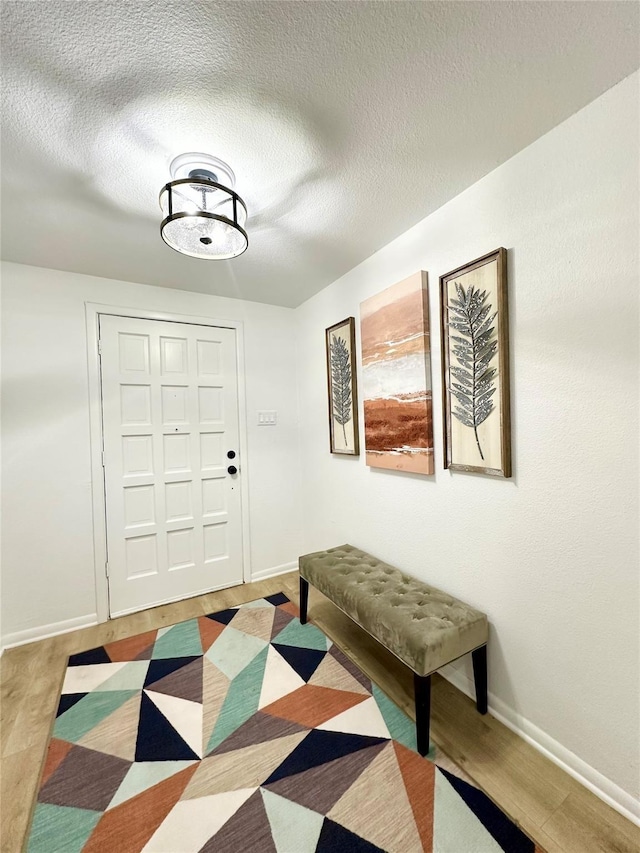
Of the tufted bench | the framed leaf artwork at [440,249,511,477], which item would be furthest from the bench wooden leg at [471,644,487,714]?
the framed leaf artwork at [440,249,511,477]

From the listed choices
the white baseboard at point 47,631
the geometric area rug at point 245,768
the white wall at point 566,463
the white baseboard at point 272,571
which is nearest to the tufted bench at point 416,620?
the white wall at point 566,463

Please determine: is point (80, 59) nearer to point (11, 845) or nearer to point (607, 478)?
point (607, 478)

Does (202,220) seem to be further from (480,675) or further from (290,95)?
(480,675)

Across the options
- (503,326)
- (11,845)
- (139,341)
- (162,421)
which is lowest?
(11,845)

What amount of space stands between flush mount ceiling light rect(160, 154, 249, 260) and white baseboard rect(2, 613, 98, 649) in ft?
8.25

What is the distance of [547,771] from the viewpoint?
1.33 m

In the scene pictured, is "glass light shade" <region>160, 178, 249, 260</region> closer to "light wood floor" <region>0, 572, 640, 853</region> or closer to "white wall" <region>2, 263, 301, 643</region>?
"white wall" <region>2, 263, 301, 643</region>

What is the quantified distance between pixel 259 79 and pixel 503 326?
49.2 inches

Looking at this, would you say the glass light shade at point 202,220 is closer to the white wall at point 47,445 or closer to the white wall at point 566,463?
the white wall at point 566,463

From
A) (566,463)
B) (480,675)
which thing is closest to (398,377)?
(566,463)

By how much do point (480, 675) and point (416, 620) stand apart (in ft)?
1.32

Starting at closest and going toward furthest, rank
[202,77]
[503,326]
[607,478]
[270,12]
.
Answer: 1. [270,12]
2. [202,77]
3. [607,478]
4. [503,326]

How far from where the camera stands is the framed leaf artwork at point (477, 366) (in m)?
1.50

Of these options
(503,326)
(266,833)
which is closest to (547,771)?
(266,833)
